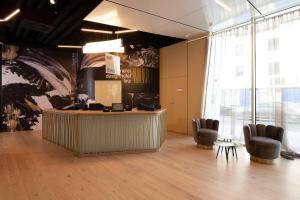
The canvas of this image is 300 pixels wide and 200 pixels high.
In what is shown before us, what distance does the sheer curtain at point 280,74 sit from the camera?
18.4 ft

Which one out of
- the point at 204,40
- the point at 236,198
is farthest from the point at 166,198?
the point at 204,40

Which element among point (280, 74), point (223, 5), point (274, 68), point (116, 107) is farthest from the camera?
point (274, 68)

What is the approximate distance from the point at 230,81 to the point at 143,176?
176 inches

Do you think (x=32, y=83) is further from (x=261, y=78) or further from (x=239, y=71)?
(x=261, y=78)

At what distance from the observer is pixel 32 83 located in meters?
9.20

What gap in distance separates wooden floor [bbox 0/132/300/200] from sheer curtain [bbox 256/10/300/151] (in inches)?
43.1

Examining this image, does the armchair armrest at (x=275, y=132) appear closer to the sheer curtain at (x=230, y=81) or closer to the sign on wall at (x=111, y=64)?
the sheer curtain at (x=230, y=81)

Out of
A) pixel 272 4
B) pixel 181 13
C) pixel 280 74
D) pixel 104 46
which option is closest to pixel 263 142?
pixel 280 74

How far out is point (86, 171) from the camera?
4391 millimetres

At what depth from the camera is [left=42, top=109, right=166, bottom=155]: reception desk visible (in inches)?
214

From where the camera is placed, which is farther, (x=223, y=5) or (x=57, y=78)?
(x=57, y=78)

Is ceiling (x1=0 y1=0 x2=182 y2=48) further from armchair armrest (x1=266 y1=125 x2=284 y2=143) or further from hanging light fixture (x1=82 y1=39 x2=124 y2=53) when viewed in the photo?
armchair armrest (x1=266 y1=125 x2=284 y2=143)

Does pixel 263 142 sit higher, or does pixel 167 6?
pixel 167 6

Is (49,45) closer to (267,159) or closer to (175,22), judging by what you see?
(175,22)
